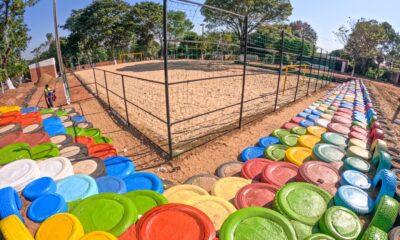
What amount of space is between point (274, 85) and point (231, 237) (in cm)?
1238

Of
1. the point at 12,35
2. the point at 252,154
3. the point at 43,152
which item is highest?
the point at 12,35

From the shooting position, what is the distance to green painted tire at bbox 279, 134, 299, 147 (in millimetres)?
4463

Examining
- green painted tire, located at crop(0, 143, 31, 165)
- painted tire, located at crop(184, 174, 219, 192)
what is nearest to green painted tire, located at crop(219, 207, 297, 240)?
painted tire, located at crop(184, 174, 219, 192)

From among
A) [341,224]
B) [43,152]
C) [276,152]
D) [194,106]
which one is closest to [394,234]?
[341,224]

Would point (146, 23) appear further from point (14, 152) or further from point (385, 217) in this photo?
point (385, 217)

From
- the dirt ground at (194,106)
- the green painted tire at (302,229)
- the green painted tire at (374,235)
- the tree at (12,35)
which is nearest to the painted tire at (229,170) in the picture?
the dirt ground at (194,106)

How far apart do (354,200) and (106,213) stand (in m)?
2.76

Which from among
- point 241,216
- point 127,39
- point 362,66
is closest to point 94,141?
point 241,216

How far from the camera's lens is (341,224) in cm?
212

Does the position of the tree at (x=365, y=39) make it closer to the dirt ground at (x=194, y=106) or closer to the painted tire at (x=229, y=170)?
the dirt ground at (x=194, y=106)

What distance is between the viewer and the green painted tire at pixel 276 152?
13.0 ft

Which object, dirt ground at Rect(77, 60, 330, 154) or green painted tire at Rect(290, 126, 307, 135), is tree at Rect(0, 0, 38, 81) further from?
green painted tire at Rect(290, 126, 307, 135)

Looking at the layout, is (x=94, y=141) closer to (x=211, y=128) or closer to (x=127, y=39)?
(x=211, y=128)

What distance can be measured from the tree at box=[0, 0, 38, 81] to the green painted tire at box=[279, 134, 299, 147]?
15.3m
